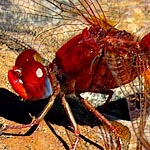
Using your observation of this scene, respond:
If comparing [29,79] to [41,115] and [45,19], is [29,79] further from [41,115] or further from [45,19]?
[45,19]

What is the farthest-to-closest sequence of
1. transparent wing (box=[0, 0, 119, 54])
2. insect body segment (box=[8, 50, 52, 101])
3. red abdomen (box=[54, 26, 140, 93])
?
1. transparent wing (box=[0, 0, 119, 54])
2. red abdomen (box=[54, 26, 140, 93])
3. insect body segment (box=[8, 50, 52, 101])

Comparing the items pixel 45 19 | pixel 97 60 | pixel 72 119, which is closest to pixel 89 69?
pixel 97 60

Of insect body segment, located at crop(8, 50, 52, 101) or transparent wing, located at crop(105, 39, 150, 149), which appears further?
transparent wing, located at crop(105, 39, 150, 149)

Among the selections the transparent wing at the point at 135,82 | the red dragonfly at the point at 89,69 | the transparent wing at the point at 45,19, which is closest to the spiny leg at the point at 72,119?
the red dragonfly at the point at 89,69

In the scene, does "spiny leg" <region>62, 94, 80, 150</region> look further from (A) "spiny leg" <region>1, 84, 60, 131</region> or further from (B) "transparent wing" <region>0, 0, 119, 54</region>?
(B) "transparent wing" <region>0, 0, 119, 54</region>

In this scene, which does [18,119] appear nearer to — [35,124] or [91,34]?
[35,124]

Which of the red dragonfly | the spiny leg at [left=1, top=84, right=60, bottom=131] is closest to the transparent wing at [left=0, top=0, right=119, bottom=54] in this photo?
the red dragonfly

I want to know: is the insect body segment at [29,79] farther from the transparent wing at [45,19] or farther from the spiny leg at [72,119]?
the transparent wing at [45,19]

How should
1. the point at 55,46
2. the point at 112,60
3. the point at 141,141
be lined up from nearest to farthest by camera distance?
the point at 141,141 → the point at 112,60 → the point at 55,46

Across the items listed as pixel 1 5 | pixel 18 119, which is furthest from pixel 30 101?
pixel 1 5
